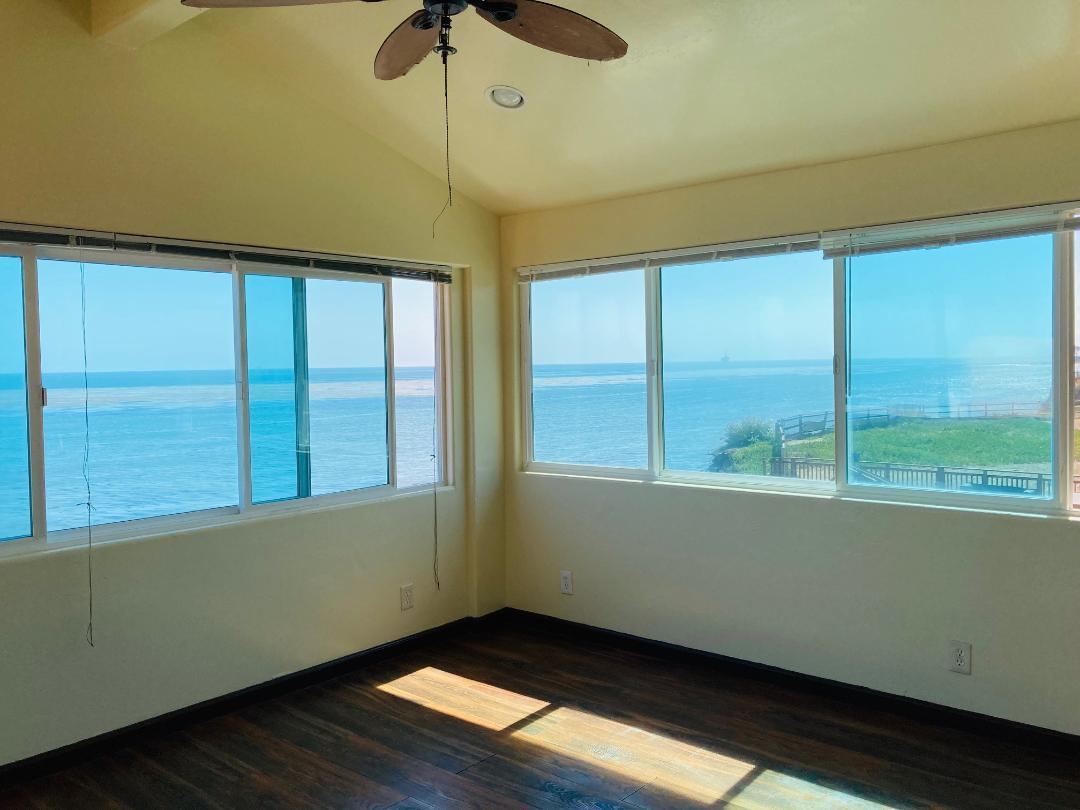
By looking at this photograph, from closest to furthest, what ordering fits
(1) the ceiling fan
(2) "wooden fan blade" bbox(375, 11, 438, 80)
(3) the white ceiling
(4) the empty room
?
(1) the ceiling fan → (2) "wooden fan blade" bbox(375, 11, 438, 80) → (3) the white ceiling → (4) the empty room

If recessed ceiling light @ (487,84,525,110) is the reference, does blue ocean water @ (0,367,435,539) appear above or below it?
below

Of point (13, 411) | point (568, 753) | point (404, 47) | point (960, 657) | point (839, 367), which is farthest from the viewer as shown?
point (839, 367)

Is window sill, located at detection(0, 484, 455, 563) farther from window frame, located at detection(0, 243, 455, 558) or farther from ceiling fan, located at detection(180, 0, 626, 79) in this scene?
ceiling fan, located at detection(180, 0, 626, 79)

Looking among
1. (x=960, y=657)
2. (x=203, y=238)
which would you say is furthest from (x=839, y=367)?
(x=203, y=238)

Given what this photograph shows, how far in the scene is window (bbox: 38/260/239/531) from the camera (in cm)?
301

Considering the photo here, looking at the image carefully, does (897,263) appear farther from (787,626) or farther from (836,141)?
(787,626)

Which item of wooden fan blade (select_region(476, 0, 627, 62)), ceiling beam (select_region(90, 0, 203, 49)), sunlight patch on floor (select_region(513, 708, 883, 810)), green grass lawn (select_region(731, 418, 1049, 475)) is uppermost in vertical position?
ceiling beam (select_region(90, 0, 203, 49))

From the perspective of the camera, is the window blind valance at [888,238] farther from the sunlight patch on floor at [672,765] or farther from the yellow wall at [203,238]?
the sunlight patch on floor at [672,765]

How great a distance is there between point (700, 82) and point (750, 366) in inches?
52.9

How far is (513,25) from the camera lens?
1.93m

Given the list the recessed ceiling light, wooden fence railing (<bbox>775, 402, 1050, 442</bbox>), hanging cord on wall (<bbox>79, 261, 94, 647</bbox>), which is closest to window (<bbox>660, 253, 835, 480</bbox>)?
wooden fence railing (<bbox>775, 402, 1050, 442</bbox>)

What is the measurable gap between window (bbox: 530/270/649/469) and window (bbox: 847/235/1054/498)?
3.66ft

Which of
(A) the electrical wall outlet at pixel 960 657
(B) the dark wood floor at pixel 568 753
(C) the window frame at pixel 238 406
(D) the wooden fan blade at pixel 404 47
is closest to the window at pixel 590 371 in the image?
(C) the window frame at pixel 238 406

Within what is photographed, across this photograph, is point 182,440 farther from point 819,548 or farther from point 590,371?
point 819,548
